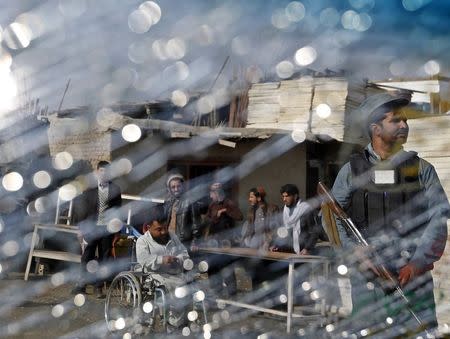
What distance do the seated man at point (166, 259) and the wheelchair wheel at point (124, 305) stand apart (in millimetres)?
199

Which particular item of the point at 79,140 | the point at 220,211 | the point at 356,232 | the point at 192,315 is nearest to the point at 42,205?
the point at 79,140

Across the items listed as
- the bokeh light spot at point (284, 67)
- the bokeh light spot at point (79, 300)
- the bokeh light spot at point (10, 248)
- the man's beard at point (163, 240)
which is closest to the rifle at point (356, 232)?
the man's beard at point (163, 240)

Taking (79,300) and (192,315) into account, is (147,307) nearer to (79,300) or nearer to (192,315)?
(192,315)

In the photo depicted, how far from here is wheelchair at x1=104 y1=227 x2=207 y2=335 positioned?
521 centimetres

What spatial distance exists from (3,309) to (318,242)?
3455 millimetres

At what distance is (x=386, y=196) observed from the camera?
321 centimetres

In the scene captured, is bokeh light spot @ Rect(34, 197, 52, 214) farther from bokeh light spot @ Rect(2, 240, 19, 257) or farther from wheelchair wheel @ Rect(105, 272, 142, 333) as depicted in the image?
wheelchair wheel @ Rect(105, 272, 142, 333)

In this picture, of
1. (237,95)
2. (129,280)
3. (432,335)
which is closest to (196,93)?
(237,95)

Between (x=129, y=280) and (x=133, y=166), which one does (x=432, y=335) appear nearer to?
(x=129, y=280)

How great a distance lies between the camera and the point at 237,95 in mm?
11766

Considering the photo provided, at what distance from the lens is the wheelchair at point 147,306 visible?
5.21 meters

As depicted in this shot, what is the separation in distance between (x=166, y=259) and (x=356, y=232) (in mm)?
2558

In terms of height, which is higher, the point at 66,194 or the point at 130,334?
the point at 130,334

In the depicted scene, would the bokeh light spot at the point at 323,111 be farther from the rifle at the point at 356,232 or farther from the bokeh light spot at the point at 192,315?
the rifle at the point at 356,232
